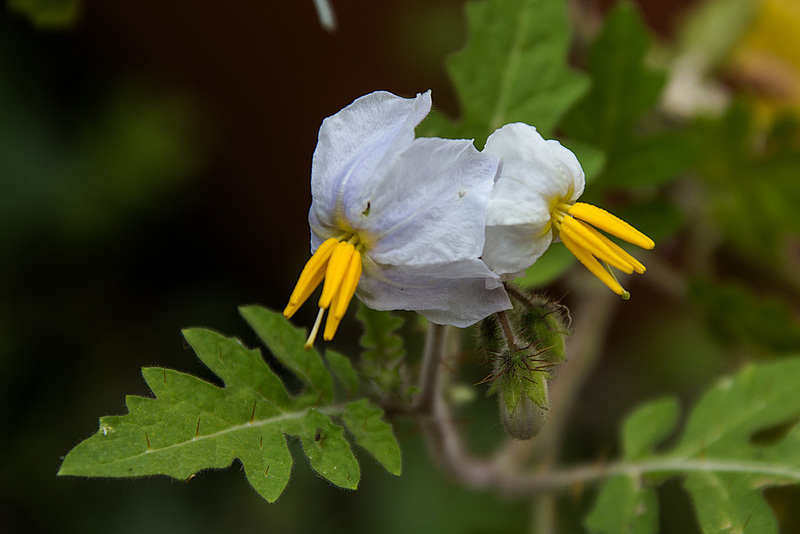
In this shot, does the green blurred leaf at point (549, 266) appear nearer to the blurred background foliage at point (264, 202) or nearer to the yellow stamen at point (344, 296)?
the blurred background foliage at point (264, 202)

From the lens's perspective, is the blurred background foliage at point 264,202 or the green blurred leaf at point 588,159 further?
the blurred background foliage at point 264,202

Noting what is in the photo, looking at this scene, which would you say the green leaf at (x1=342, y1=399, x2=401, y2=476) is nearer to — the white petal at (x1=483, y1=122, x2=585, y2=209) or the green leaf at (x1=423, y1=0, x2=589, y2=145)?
the white petal at (x1=483, y1=122, x2=585, y2=209)

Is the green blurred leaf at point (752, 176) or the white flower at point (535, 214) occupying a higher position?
the white flower at point (535, 214)

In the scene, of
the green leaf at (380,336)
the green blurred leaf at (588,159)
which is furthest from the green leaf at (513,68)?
the green leaf at (380,336)

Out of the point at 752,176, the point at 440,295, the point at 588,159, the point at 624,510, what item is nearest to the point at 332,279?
the point at 440,295

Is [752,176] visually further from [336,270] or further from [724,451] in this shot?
[336,270]
